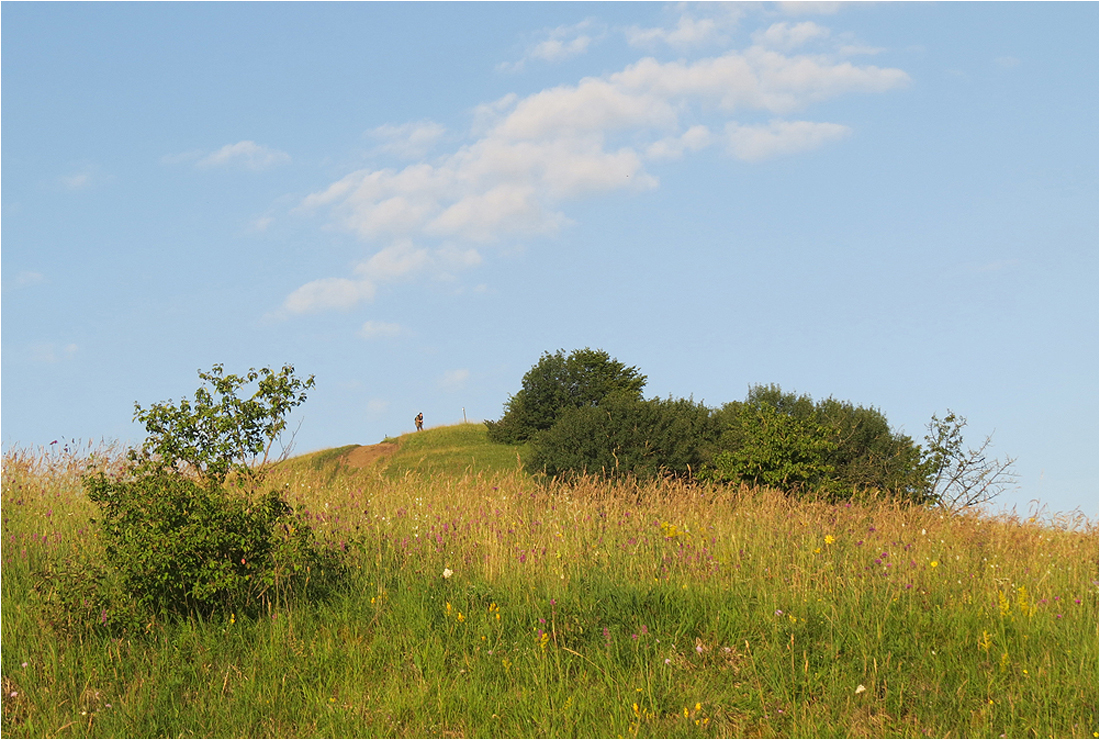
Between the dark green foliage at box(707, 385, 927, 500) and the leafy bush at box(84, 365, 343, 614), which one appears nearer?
the leafy bush at box(84, 365, 343, 614)

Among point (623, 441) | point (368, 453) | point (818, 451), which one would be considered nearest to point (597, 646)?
point (818, 451)

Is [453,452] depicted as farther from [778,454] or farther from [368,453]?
[778,454]

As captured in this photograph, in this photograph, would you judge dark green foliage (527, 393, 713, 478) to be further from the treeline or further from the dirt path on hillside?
the dirt path on hillside

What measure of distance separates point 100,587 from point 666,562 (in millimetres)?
5064

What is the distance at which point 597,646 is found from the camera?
605cm

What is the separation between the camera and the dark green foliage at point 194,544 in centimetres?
652

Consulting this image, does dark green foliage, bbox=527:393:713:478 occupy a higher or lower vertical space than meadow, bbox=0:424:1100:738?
higher

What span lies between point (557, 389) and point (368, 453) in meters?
→ 10.9

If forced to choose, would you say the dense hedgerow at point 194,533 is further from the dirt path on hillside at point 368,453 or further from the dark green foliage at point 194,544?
the dirt path on hillside at point 368,453

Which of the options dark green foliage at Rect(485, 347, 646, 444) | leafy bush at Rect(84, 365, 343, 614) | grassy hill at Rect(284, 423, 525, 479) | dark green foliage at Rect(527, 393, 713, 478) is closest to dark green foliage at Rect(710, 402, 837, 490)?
dark green foliage at Rect(527, 393, 713, 478)

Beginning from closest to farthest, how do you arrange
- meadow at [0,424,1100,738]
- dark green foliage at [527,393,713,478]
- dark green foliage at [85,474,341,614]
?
meadow at [0,424,1100,738] → dark green foliage at [85,474,341,614] → dark green foliage at [527,393,713,478]

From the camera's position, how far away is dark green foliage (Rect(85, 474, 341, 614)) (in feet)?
21.4

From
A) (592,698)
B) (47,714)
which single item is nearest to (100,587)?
(47,714)

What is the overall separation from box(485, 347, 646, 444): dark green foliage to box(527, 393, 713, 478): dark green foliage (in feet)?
39.9
